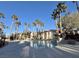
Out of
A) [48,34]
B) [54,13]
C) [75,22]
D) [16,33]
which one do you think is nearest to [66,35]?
[75,22]

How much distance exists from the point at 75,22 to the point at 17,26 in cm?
4438

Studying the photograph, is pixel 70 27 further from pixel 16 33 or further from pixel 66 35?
pixel 16 33

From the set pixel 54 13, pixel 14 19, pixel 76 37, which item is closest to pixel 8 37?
pixel 14 19

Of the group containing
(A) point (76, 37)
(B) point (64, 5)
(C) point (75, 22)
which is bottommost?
(A) point (76, 37)

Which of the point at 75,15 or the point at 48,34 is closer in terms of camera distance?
the point at 75,15

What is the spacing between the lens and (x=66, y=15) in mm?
67375

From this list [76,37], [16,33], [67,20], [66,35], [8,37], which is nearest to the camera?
[76,37]

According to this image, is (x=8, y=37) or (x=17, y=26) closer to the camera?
(x=8, y=37)

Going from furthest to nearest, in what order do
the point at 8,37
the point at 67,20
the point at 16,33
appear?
the point at 16,33
the point at 8,37
the point at 67,20

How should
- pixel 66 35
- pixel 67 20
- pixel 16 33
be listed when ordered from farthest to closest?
pixel 16 33, pixel 67 20, pixel 66 35

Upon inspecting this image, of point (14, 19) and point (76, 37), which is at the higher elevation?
point (14, 19)

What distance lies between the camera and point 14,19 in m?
92.2

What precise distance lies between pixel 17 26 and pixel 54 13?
126 feet

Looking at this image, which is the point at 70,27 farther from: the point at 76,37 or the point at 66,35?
the point at 76,37
